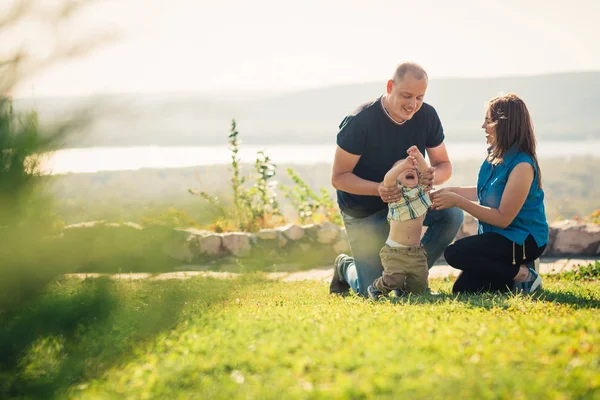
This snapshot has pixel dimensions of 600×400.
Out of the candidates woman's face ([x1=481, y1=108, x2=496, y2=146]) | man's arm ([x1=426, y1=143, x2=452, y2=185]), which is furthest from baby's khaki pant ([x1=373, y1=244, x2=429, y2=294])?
woman's face ([x1=481, y1=108, x2=496, y2=146])

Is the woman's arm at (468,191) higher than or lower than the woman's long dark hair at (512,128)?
lower

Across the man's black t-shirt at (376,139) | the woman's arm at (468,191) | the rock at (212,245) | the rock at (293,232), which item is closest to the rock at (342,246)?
the rock at (293,232)

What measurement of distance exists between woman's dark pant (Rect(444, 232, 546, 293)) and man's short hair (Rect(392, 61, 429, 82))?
56.1 inches

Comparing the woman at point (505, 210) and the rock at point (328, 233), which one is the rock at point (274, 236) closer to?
the rock at point (328, 233)

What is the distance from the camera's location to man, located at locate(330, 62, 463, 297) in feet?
17.2

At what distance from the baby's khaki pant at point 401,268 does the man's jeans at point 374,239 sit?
19.6 inches

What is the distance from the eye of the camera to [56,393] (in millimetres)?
1780

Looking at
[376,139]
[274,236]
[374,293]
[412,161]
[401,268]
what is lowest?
[274,236]

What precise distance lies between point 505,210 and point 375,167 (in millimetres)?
1247

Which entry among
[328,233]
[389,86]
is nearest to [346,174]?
[389,86]

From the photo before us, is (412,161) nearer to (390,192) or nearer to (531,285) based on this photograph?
(390,192)

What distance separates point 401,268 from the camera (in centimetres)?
475

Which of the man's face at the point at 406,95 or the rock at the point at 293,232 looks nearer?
the man's face at the point at 406,95

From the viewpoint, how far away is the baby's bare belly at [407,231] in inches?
189
